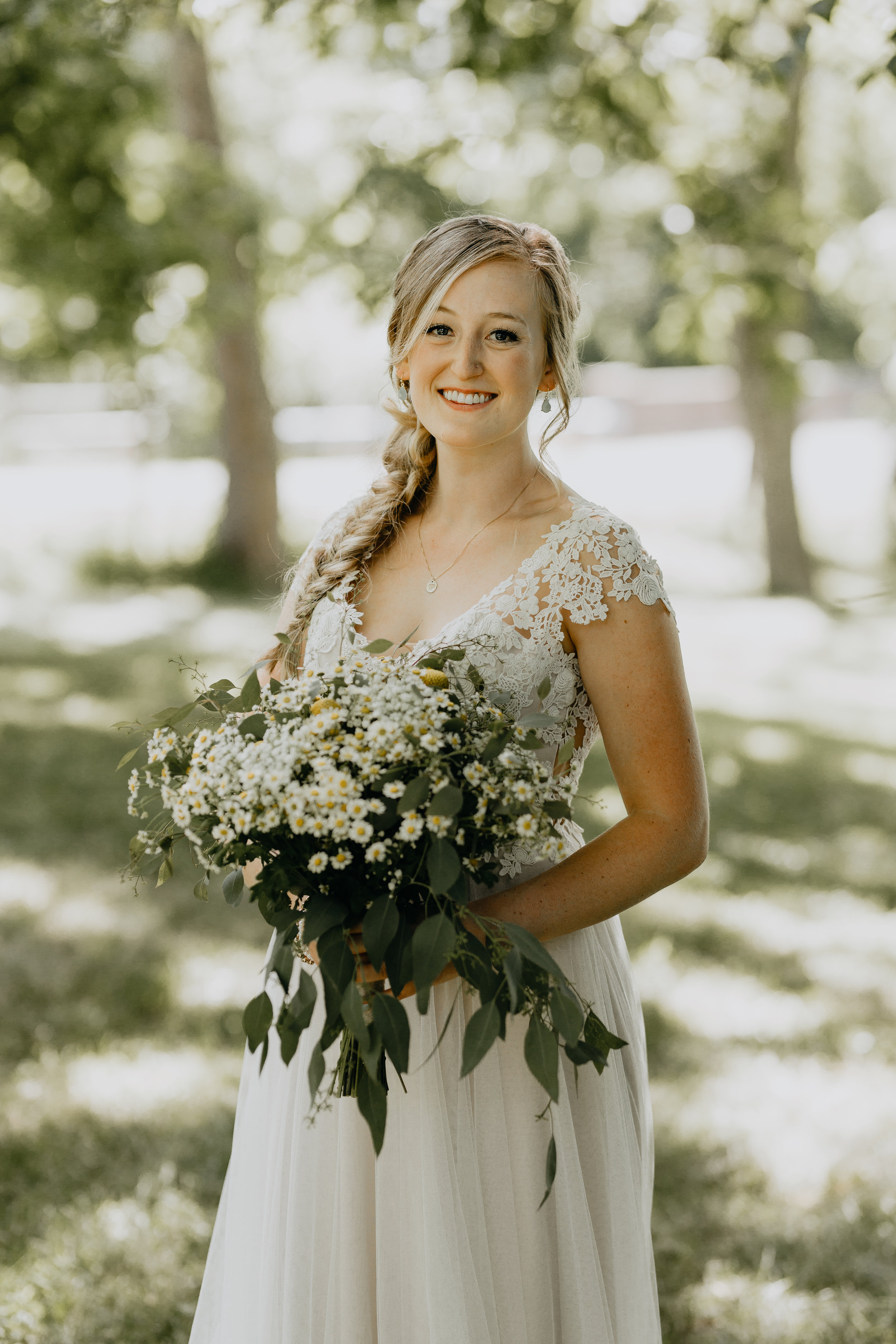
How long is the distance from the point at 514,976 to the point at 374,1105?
0.30m

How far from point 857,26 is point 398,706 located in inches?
308

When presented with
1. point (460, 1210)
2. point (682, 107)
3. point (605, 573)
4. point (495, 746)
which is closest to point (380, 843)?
point (495, 746)

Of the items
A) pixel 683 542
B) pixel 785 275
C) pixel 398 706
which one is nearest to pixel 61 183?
pixel 785 275

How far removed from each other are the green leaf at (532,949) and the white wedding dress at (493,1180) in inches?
18.5

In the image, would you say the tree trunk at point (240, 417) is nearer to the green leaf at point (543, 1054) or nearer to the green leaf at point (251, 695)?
the green leaf at point (251, 695)

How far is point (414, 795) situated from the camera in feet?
5.79

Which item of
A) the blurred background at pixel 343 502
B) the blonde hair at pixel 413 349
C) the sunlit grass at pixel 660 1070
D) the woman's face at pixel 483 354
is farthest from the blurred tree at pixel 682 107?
the sunlit grass at pixel 660 1070

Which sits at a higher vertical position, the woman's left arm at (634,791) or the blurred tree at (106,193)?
the blurred tree at (106,193)

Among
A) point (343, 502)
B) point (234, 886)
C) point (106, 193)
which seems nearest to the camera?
point (234, 886)

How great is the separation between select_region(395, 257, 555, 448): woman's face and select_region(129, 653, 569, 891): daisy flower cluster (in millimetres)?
587

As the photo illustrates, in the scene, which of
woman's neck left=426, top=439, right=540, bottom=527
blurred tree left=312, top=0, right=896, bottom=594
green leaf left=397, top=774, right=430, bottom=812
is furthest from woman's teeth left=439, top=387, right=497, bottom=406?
blurred tree left=312, top=0, right=896, bottom=594

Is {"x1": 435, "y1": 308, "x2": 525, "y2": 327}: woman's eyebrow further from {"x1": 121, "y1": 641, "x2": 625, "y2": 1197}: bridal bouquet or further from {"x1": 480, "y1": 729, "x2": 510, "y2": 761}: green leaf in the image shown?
{"x1": 480, "y1": 729, "x2": 510, "y2": 761}: green leaf

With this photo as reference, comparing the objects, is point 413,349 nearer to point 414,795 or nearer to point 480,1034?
point 414,795

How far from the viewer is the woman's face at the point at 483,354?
2.30m
